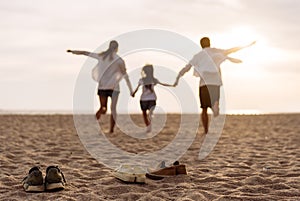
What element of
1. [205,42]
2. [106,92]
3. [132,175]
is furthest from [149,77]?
[132,175]

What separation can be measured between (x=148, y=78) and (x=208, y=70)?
2029 mm

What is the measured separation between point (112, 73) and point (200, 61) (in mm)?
2004

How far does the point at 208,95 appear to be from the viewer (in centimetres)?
790

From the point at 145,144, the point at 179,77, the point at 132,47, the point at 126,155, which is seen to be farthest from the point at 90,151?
the point at 179,77

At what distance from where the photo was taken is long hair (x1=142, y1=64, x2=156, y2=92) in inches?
367

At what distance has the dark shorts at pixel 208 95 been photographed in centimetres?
786

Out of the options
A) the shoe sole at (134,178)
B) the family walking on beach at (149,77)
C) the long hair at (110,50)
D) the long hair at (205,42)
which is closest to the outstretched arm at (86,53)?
the family walking on beach at (149,77)

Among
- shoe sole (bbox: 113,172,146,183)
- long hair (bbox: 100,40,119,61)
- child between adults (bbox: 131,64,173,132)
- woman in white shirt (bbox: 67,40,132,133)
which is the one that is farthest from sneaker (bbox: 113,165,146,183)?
child between adults (bbox: 131,64,173,132)

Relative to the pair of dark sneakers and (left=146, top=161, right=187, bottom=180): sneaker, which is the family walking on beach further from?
the pair of dark sneakers

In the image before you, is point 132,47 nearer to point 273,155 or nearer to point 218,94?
point 273,155

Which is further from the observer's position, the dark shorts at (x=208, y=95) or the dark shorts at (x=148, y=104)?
the dark shorts at (x=148, y=104)

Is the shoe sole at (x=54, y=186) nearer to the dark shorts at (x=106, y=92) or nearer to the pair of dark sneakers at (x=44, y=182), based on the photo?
the pair of dark sneakers at (x=44, y=182)

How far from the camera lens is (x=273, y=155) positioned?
5703mm

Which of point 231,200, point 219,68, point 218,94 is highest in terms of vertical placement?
point 219,68
